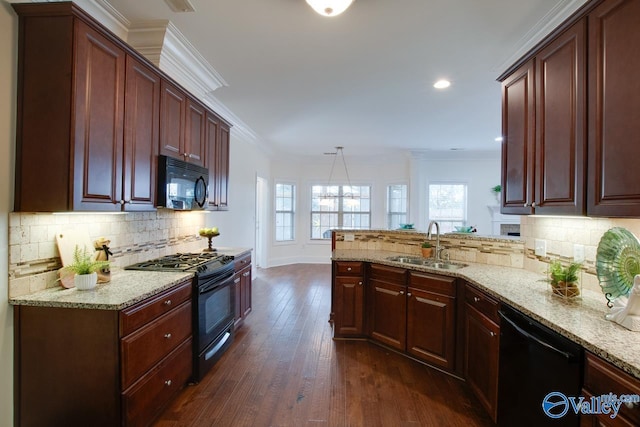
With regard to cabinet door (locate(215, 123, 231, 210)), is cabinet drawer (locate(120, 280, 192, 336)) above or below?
below

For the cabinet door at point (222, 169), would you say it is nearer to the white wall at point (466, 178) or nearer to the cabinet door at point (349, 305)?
the cabinet door at point (349, 305)

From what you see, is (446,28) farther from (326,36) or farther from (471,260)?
(471,260)

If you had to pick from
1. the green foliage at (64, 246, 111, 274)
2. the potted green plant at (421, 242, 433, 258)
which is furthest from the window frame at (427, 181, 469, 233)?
the green foliage at (64, 246, 111, 274)

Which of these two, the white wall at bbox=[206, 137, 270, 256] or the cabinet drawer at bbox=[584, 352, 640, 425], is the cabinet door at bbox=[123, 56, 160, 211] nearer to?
the white wall at bbox=[206, 137, 270, 256]

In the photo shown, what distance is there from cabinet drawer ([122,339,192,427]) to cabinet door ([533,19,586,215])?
2624 millimetres

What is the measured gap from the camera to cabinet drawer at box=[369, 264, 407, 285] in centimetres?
284

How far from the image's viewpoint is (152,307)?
1.90m

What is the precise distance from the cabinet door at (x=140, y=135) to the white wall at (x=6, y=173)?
0.53 metres

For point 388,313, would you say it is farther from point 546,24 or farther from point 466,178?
point 466,178

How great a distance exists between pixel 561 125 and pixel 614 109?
0.33 meters

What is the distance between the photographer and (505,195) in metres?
2.37

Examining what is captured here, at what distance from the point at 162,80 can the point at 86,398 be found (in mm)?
2180

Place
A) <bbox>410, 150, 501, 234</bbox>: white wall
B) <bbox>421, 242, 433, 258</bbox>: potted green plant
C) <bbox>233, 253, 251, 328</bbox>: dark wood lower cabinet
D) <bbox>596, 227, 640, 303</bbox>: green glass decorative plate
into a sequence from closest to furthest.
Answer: <bbox>596, 227, 640, 303</bbox>: green glass decorative plate
<bbox>421, 242, 433, 258</bbox>: potted green plant
<bbox>233, 253, 251, 328</bbox>: dark wood lower cabinet
<bbox>410, 150, 501, 234</bbox>: white wall

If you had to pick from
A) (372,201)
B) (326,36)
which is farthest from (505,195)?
(372,201)
